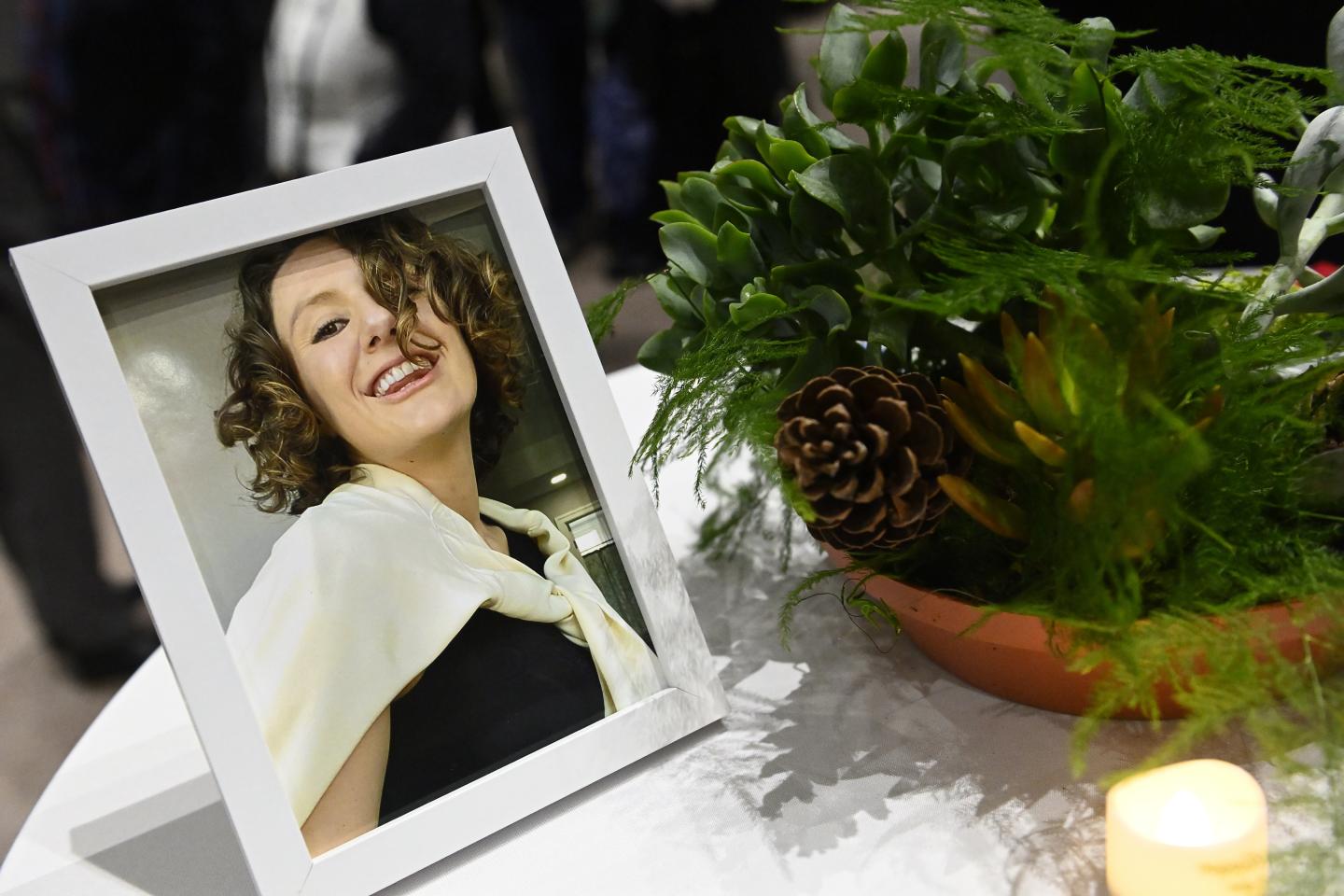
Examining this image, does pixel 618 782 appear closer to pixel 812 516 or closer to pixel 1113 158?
pixel 812 516

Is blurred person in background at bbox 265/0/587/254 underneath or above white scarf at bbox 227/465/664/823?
above

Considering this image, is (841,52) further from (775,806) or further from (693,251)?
(775,806)

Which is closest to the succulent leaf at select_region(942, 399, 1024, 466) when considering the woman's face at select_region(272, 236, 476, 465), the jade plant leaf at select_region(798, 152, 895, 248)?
the jade plant leaf at select_region(798, 152, 895, 248)

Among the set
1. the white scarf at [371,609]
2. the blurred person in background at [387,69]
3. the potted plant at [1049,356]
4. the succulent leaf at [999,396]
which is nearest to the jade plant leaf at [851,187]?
the potted plant at [1049,356]

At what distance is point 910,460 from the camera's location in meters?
0.44

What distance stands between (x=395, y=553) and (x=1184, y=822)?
334mm

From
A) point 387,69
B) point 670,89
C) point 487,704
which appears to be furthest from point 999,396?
point 670,89

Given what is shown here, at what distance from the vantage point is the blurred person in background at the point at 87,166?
1.42 meters

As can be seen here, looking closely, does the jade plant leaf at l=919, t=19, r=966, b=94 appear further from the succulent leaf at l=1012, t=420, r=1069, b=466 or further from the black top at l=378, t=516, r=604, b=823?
the black top at l=378, t=516, r=604, b=823

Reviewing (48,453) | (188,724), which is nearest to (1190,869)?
(188,724)

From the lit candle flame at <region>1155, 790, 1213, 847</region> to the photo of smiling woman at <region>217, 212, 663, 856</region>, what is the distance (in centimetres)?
23

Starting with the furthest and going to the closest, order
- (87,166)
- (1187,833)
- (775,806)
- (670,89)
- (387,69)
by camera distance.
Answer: (670,89) → (387,69) → (87,166) → (775,806) → (1187,833)

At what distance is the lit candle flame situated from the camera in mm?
385

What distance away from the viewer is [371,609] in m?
0.48
